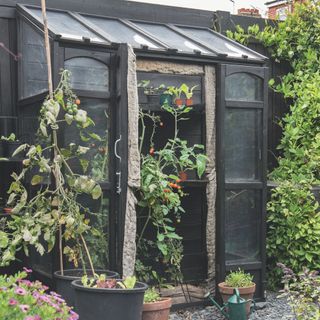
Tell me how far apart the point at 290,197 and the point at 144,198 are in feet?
5.79

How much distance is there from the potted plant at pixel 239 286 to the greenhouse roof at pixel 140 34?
6.66 feet

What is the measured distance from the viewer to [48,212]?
4.79 meters

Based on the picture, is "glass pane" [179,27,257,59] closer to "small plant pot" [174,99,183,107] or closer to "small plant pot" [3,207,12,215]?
"small plant pot" [174,99,183,107]

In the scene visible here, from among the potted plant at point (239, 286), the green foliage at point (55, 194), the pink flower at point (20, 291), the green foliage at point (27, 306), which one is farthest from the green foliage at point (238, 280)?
the pink flower at point (20, 291)

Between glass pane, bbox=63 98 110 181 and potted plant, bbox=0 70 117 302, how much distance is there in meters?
0.12

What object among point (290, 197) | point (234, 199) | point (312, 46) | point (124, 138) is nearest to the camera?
point (124, 138)

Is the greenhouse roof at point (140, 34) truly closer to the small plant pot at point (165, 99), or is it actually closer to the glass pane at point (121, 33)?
the glass pane at point (121, 33)

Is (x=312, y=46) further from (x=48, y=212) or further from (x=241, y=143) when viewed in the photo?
(x=48, y=212)

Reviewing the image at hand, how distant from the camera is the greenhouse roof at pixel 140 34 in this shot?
5.36m

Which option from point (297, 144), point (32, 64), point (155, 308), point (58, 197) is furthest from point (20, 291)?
point (297, 144)

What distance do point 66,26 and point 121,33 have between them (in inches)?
22.8

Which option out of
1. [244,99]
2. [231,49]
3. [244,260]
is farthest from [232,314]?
[231,49]

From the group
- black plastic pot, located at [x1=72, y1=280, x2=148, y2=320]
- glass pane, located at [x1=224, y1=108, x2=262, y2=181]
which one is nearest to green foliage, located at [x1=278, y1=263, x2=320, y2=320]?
black plastic pot, located at [x1=72, y1=280, x2=148, y2=320]

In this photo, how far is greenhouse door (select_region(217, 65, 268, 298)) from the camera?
19.3ft
